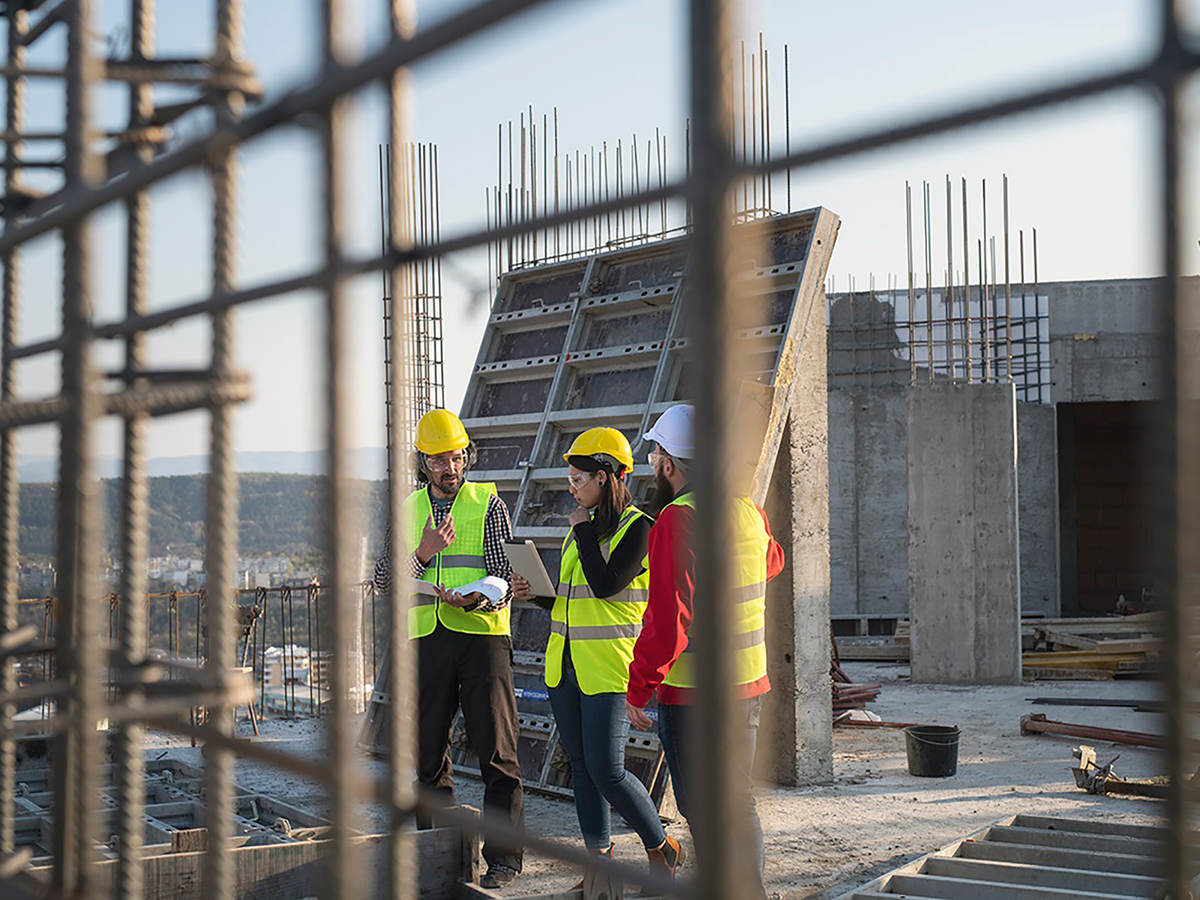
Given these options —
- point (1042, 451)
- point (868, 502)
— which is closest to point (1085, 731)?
point (868, 502)

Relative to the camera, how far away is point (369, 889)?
5.46 metres

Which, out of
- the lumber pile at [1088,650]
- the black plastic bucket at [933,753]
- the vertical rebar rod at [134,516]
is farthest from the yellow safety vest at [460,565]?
the lumber pile at [1088,650]

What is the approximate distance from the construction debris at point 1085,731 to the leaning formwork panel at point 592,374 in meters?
3.12

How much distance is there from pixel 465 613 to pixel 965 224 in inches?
425

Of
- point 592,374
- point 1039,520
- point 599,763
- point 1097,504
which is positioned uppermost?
point 592,374

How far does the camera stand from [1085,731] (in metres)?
9.72

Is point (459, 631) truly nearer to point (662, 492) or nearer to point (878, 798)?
point (662, 492)

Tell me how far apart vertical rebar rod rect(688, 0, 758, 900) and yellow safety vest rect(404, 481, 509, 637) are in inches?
189

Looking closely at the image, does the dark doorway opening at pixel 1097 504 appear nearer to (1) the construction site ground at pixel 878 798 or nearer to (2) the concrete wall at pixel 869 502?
(2) the concrete wall at pixel 869 502

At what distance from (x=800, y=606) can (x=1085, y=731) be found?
321 centimetres

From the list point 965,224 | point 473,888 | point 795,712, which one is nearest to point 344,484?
point 473,888

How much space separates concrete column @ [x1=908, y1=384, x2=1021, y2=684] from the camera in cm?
1362

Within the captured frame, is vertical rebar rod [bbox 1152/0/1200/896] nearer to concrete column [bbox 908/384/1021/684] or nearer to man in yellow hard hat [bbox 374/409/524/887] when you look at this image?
man in yellow hard hat [bbox 374/409/524/887]

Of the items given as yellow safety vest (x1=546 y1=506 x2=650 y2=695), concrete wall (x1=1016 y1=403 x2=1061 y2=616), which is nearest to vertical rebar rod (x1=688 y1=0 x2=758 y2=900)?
yellow safety vest (x1=546 y1=506 x2=650 y2=695)
